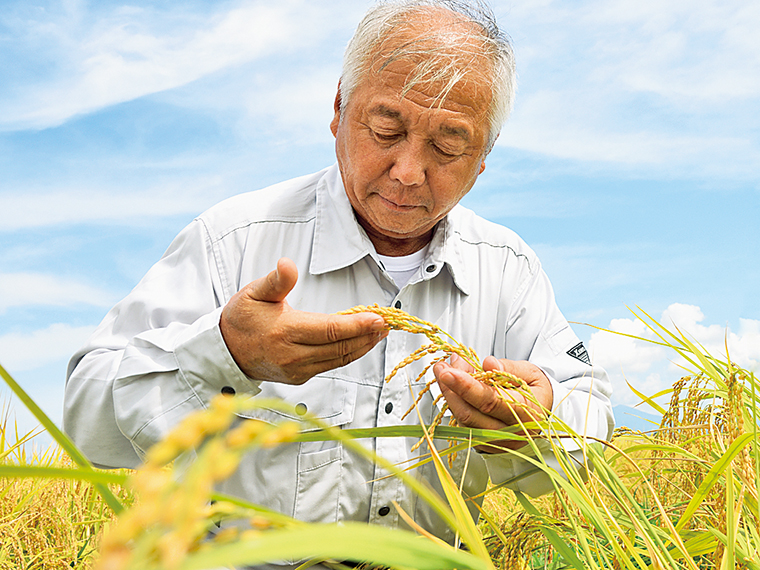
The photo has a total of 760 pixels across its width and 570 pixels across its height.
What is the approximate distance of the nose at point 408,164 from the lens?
240cm

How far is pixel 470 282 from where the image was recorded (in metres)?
3.05

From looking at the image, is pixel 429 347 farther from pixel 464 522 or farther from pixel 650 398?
pixel 650 398

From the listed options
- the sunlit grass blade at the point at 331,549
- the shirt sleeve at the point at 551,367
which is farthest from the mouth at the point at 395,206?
the sunlit grass blade at the point at 331,549

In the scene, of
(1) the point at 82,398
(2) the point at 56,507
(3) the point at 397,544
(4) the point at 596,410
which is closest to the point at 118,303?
(1) the point at 82,398

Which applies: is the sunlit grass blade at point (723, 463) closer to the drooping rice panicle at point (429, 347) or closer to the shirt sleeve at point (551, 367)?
the drooping rice panicle at point (429, 347)

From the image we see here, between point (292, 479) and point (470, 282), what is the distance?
1.25 meters

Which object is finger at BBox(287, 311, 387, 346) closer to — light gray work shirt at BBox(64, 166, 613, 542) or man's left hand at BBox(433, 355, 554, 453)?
man's left hand at BBox(433, 355, 554, 453)

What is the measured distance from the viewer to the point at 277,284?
1705mm

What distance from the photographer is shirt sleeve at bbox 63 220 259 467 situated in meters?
2.03

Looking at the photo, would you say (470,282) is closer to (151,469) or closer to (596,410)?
(596,410)

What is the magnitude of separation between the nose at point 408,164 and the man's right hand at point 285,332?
0.78 meters

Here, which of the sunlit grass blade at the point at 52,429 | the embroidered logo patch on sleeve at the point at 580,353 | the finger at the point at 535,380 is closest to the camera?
the sunlit grass blade at the point at 52,429

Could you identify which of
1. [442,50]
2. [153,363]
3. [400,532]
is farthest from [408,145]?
[400,532]

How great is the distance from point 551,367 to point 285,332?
1.46 m
